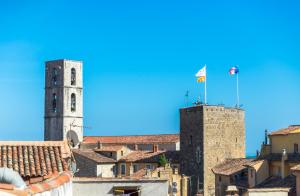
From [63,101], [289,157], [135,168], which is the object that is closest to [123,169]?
[135,168]

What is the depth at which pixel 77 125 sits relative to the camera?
106250mm

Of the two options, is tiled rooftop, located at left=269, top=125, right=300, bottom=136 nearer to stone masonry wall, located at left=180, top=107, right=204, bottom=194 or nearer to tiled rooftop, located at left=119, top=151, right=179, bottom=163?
stone masonry wall, located at left=180, top=107, right=204, bottom=194

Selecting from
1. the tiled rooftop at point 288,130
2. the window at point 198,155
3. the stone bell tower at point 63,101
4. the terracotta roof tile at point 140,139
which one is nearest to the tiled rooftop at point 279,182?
the tiled rooftop at point 288,130

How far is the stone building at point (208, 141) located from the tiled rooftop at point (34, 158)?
44487 mm

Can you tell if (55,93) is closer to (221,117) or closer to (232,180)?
(221,117)

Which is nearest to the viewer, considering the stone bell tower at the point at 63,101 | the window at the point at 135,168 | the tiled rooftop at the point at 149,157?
the tiled rooftop at the point at 149,157

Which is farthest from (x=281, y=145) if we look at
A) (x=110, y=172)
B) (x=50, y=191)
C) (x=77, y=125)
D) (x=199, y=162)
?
(x=77, y=125)

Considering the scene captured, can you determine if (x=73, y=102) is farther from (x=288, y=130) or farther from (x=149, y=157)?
(x=288, y=130)

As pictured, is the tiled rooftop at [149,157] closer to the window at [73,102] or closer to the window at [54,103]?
the window at [73,102]

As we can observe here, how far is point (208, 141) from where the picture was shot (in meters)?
66.8

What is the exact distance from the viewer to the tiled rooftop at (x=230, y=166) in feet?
182

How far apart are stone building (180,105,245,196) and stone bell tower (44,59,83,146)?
1526 inches

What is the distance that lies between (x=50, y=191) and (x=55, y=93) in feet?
318

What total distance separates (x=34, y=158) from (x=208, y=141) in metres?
47.6
